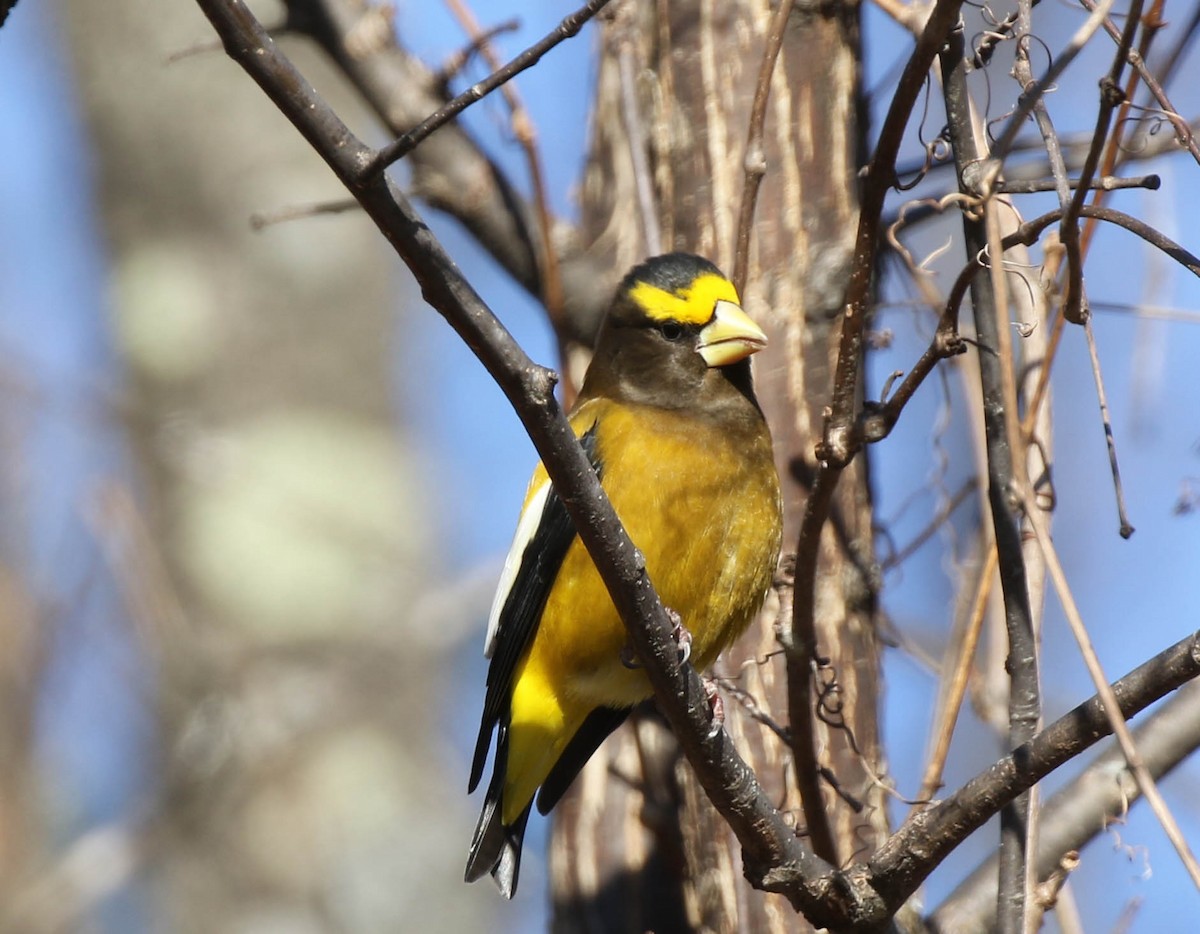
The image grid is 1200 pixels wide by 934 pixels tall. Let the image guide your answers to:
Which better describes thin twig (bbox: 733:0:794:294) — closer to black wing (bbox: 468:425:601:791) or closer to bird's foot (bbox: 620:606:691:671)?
black wing (bbox: 468:425:601:791)

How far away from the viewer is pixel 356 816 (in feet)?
21.4

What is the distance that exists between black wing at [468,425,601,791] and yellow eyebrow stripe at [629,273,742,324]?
34cm

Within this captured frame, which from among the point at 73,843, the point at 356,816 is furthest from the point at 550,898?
the point at 73,843

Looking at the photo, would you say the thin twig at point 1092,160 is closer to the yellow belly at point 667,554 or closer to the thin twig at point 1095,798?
the thin twig at point 1095,798

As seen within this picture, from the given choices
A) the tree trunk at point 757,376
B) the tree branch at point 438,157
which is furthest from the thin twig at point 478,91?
the tree branch at point 438,157

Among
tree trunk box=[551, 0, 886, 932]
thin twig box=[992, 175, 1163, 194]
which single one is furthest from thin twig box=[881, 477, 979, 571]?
thin twig box=[992, 175, 1163, 194]

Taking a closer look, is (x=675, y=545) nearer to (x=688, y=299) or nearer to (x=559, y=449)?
(x=688, y=299)

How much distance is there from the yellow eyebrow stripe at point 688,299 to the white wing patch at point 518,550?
505 millimetres

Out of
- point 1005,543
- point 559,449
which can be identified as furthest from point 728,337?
point 559,449

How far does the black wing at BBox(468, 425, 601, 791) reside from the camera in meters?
3.25

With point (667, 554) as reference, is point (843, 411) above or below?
above

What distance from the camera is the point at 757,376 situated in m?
3.65

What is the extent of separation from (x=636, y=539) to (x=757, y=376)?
28.7 inches

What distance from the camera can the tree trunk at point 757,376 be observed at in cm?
339
